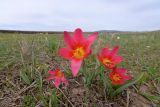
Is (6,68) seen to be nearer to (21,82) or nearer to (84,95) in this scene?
(21,82)

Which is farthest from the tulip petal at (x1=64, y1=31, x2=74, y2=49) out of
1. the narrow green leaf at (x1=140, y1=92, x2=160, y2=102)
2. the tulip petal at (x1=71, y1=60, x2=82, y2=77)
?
the narrow green leaf at (x1=140, y1=92, x2=160, y2=102)

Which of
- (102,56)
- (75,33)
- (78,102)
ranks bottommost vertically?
(78,102)

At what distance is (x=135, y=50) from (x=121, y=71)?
2.21 m

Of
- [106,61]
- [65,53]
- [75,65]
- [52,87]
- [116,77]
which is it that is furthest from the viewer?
[52,87]

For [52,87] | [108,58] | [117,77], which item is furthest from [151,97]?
[52,87]

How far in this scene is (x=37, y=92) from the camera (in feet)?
9.32

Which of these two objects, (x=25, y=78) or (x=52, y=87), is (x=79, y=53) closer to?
(x=52, y=87)

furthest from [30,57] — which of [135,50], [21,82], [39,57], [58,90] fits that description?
[135,50]

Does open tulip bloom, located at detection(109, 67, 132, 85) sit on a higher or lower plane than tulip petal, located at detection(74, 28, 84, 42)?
lower

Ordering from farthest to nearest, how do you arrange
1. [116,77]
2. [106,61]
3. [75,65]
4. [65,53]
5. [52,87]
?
[52,87]
[116,77]
[106,61]
[65,53]
[75,65]

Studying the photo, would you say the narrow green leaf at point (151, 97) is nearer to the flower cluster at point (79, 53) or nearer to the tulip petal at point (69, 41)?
the flower cluster at point (79, 53)

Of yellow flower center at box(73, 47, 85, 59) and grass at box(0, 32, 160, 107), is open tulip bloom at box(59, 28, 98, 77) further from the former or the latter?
grass at box(0, 32, 160, 107)

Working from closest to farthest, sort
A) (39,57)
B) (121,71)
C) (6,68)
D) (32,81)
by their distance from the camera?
(121,71), (32,81), (6,68), (39,57)

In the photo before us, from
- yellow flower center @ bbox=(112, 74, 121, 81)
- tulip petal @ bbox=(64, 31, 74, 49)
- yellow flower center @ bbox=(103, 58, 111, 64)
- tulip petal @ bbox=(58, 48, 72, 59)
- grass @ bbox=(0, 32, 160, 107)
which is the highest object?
tulip petal @ bbox=(64, 31, 74, 49)
